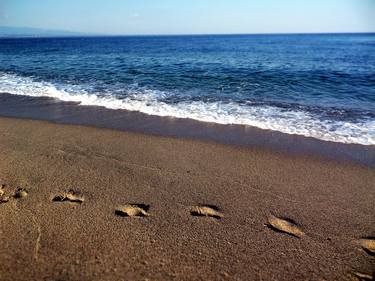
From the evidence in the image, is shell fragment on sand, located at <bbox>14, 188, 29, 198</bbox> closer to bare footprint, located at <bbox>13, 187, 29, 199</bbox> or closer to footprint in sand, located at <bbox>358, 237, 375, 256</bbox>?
bare footprint, located at <bbox>13, 187, 29, 199</bbox>

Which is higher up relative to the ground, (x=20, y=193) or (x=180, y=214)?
(x=20, y=193)

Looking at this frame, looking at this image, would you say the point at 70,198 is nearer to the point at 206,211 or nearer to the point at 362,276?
the point at 206,211

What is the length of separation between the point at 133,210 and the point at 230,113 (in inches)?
194

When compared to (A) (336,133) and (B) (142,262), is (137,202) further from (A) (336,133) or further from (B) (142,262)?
(A) (336,133)

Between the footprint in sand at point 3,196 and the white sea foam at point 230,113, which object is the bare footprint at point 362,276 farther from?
the footprint in sand at point 3,196

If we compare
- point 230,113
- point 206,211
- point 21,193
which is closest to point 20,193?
point 21,193

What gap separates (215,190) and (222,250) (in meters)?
1.17

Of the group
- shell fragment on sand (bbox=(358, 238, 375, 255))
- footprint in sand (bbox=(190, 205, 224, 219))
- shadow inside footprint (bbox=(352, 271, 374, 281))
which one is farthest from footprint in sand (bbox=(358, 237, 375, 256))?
footprint in sand (bbox=(190, 205, 224, 219))

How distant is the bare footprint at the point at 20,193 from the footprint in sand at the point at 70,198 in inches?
16.8

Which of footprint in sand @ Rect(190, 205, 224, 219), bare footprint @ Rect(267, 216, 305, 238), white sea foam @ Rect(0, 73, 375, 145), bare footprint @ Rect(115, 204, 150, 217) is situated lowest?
bare footprint @ Rect(267, 216, 305, 238)

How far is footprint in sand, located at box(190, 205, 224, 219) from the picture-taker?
11.1 feet

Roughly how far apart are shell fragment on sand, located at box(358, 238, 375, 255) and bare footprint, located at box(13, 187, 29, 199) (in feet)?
13.3

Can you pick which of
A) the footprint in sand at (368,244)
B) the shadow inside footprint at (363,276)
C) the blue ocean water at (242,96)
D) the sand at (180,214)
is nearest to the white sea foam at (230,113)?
the blue ocean water at (242,96)

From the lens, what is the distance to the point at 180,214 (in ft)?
11.1
